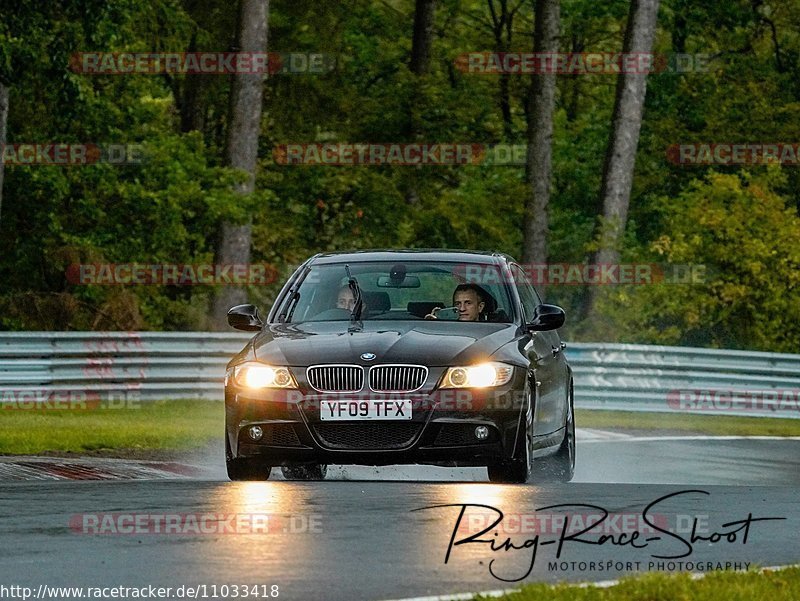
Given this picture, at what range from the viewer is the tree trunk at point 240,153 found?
115 feet

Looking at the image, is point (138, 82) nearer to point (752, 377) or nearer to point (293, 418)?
point (752, 377)

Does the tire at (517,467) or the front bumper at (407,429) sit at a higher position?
the front bumper at (407,429)

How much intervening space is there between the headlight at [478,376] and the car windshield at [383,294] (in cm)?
118

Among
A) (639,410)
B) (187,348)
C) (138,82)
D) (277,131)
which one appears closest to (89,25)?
(187,348)

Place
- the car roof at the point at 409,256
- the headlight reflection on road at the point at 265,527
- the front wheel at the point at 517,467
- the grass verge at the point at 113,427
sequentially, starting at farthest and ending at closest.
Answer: the grass verge at the point at 113,427, the car roof at the point at 409,256, the front wheel at the point at 517,467, the headlight reflection on road at the point at 265,527

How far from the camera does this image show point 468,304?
14.7m

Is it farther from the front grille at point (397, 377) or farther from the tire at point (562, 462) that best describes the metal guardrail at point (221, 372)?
the front grille at point (397, 377)

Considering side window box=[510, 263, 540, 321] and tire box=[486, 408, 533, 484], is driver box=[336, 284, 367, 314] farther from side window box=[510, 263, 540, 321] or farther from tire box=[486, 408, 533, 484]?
tire box=[486, 408, 533, 484]

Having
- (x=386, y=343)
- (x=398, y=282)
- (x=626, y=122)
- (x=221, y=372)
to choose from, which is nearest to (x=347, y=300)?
(x=398, y=282)

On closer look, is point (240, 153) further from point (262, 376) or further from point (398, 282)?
point (262, 376)

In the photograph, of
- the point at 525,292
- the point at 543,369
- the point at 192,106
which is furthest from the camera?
the point at 192,106

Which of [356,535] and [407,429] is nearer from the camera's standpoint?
[356,535]

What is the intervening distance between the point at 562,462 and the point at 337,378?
10.3ft

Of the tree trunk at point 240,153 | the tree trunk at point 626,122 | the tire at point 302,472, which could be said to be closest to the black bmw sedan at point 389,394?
the tire at point 302,472
